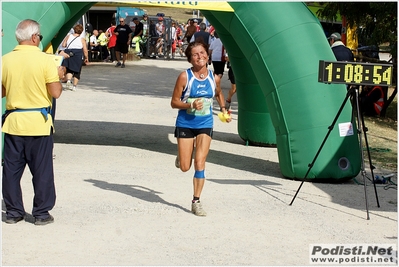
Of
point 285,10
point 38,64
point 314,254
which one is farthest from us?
point 285,10

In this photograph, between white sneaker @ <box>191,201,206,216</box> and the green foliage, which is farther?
the green foliage

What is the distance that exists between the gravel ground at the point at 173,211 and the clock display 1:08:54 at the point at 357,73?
4.50ft

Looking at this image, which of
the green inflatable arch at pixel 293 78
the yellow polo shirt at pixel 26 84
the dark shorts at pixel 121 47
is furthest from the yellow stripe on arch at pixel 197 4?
the dark shorts at pixel 121 47

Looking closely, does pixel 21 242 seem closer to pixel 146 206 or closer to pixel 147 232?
pixel 147 232

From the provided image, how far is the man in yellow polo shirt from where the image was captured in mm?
6656

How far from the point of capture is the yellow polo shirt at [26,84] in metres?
6.64

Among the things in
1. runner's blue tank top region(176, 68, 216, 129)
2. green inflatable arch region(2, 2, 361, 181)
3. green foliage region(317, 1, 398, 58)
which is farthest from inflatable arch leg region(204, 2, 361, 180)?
green foliage region(317, 1, 398, 58)

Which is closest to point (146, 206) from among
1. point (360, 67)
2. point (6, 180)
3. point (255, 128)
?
point (6, 180)

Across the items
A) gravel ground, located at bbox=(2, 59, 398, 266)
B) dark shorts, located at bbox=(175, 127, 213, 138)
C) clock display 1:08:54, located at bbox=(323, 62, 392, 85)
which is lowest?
gravel ground, located at bbox=(2, 59, 398, 266)

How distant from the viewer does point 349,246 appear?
253 inches

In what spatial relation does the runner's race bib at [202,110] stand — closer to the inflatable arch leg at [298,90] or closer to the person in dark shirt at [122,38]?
the inflatable arch leg at [298,90]

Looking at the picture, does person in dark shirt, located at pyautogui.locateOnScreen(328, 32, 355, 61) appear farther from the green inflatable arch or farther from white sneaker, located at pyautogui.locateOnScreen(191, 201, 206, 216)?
white sneaker, located at pyautogui.locateOnScreen(191, 201, 206, 216)

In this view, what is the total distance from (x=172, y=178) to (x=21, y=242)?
10.7ft

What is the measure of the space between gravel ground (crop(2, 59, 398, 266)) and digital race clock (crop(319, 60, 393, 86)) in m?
1.37
